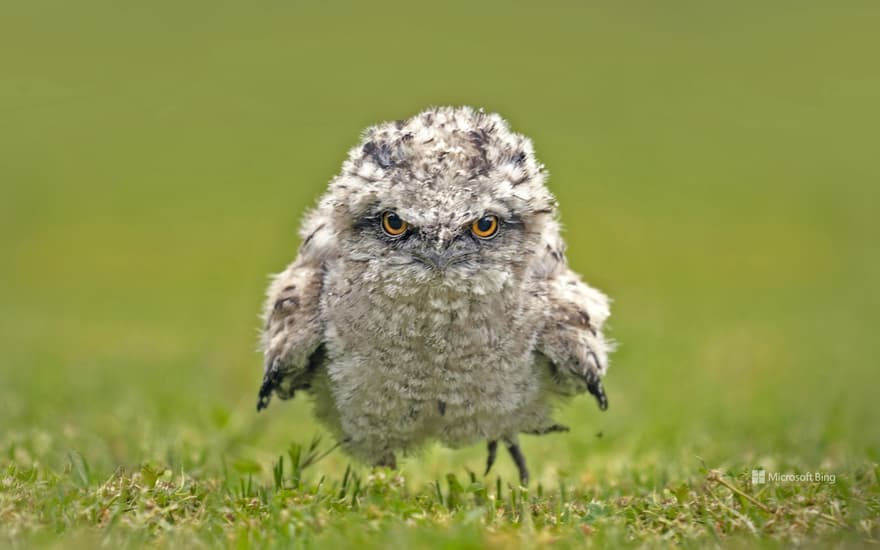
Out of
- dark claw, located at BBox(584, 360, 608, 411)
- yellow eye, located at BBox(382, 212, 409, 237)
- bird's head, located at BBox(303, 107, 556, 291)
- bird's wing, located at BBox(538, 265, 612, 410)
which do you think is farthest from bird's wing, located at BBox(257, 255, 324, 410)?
dark claw, located at BBox(584, 360, 608, 411)

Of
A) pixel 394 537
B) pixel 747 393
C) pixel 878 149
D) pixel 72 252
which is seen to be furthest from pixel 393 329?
pixel 878 149

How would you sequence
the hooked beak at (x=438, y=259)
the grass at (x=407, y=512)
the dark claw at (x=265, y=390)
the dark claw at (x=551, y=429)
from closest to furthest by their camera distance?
the grass at (x=407, y=512) → the hooked beak at (x=438, y=259) → the dark claw at (x=265, y=390) → the dark claw at (x=551, y=429)

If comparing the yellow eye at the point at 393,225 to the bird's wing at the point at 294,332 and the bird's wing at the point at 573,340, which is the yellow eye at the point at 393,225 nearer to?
the bird's wing at the point at 294,332

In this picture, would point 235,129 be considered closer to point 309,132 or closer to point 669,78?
point 309,132

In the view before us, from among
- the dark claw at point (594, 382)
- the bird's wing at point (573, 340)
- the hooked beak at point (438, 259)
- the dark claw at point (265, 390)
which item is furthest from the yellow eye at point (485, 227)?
the dark claw at point (265, 390)

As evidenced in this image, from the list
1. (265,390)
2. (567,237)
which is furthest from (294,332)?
(567,237)

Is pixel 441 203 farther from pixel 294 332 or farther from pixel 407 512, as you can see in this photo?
pixel 407 512
